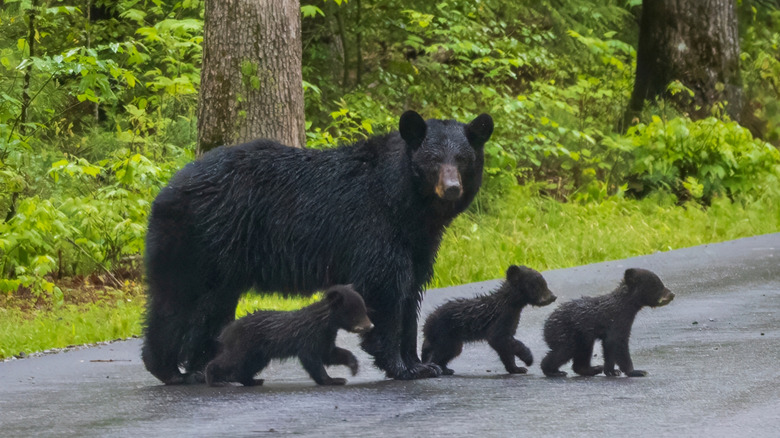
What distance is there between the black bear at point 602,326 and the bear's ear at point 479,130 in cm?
113

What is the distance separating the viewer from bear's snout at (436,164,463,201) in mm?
6348

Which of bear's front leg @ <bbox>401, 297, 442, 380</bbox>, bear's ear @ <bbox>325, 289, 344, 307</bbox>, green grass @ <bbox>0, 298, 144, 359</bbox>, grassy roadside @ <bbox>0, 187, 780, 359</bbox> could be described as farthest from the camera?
grassy roadside @ <bbox>0, 187, 780, 359</bbox>

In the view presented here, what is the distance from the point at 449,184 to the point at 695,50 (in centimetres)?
1253

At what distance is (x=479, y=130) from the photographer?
265 inches

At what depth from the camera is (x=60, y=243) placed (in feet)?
38.3

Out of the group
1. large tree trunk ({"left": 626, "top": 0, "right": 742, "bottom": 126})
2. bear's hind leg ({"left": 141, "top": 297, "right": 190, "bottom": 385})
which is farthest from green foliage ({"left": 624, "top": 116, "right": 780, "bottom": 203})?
bear's hind leg ({"left": 141, "top": 297, "right": 190, "bottom": 385})

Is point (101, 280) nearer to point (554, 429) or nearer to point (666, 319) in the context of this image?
point (666, 319)

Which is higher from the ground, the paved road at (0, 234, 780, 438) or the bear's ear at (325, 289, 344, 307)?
the bear's ear at (325, 289, 344, 307)

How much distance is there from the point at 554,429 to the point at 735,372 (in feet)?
6.38

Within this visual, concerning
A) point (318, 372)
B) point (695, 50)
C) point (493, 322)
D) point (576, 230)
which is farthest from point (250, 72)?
point (695, 50)

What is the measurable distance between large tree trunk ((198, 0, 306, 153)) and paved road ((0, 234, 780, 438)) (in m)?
2.72

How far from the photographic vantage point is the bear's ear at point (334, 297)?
6.22 metres

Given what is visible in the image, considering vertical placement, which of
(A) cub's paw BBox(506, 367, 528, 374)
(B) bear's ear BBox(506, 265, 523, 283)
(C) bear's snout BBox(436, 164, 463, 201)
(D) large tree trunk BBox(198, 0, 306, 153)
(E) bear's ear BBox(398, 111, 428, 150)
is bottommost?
(A) cub's paw BBox(506, 367, 528, 374)

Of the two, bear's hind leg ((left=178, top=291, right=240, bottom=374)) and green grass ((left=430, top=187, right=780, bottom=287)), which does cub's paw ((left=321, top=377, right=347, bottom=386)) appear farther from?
green grass ((left=430, top=187, right=780, bottom=287))
